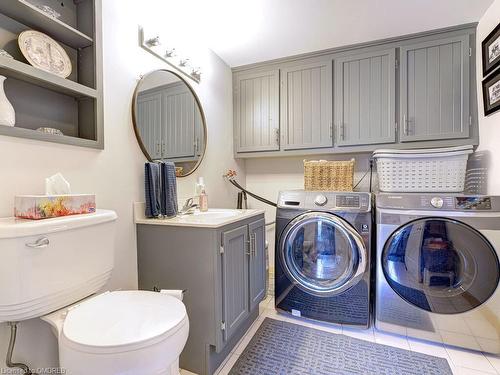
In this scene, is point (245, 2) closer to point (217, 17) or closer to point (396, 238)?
point (217, 17)

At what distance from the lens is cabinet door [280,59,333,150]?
230 cm

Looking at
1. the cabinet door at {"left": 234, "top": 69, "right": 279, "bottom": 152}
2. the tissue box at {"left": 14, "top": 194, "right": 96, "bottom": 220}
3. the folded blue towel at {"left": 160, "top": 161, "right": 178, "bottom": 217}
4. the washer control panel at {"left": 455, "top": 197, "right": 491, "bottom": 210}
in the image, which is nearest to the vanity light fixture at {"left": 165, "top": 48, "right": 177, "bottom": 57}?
the folded blue towel at {"left": 160, "top": 161, "right": 178, "bottom": 217}

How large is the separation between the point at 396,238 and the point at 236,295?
1.10 metres

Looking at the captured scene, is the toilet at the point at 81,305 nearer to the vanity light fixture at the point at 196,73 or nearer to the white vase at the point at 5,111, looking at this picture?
the white vase at the point at 5,111

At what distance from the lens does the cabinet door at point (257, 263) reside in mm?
1716

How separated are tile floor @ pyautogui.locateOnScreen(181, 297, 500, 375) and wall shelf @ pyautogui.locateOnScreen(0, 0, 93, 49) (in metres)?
1.85

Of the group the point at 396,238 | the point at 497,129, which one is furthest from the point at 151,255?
the point at 497,129

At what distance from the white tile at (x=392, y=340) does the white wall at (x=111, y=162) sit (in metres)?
1.64

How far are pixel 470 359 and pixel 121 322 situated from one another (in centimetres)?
194

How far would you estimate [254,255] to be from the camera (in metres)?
1.77

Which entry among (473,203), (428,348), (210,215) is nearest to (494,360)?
(428,348)

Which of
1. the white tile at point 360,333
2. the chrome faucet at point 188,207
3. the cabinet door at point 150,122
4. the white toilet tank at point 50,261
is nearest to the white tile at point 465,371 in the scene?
the white tile at point 360,333

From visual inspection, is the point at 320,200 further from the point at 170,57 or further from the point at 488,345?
the point at 170,57

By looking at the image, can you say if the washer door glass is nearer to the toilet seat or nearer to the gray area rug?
the gray area rug
